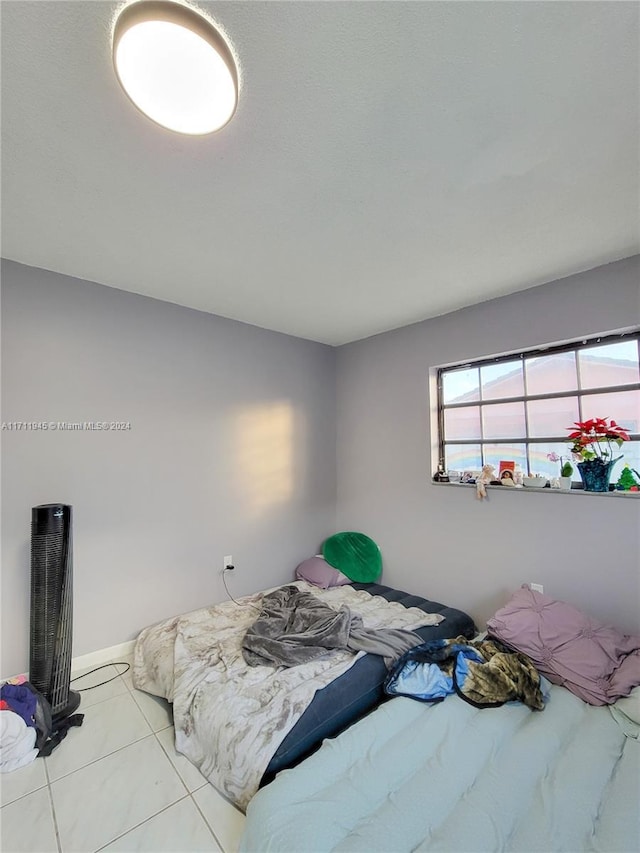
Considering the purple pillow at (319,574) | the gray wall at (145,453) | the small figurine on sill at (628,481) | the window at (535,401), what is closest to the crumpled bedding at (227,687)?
the gray wall at (145,453)

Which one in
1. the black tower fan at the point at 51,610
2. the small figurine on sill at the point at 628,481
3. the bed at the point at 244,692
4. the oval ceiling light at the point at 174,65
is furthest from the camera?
the small figurine on sill at the point at 628,481

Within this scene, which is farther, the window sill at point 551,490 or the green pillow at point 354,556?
the green pillow at point 354,556

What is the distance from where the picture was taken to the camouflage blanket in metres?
1.79

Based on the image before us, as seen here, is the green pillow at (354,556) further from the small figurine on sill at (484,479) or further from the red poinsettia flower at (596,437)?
the red poinsettia flower at (596,437)

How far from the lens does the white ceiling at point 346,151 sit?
103cm

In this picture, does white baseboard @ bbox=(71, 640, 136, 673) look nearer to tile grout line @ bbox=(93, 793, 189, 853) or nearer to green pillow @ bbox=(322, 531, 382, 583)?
tile grout line @ bbox=(93, 793, 189, 853)

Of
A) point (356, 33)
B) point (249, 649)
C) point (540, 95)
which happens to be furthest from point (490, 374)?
point (249, 649)

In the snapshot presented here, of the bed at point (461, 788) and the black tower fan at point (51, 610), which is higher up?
the black tower fan at point (51, 610)

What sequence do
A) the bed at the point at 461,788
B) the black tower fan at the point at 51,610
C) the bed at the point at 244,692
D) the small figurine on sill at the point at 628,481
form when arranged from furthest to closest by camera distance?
the small figurine on sill at the point at 628,481 → the black tower fan at the point at 51,610 → the bed at the point at 244,692 → the bed at the point at 461,788

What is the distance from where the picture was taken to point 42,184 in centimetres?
158

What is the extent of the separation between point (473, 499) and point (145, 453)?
2575 millimetres

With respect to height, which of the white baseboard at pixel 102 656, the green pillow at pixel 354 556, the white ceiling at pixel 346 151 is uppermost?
the white ceiling at pixel 346 151

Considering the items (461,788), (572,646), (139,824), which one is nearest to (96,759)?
(139,824)

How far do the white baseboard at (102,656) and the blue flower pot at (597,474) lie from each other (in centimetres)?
327
